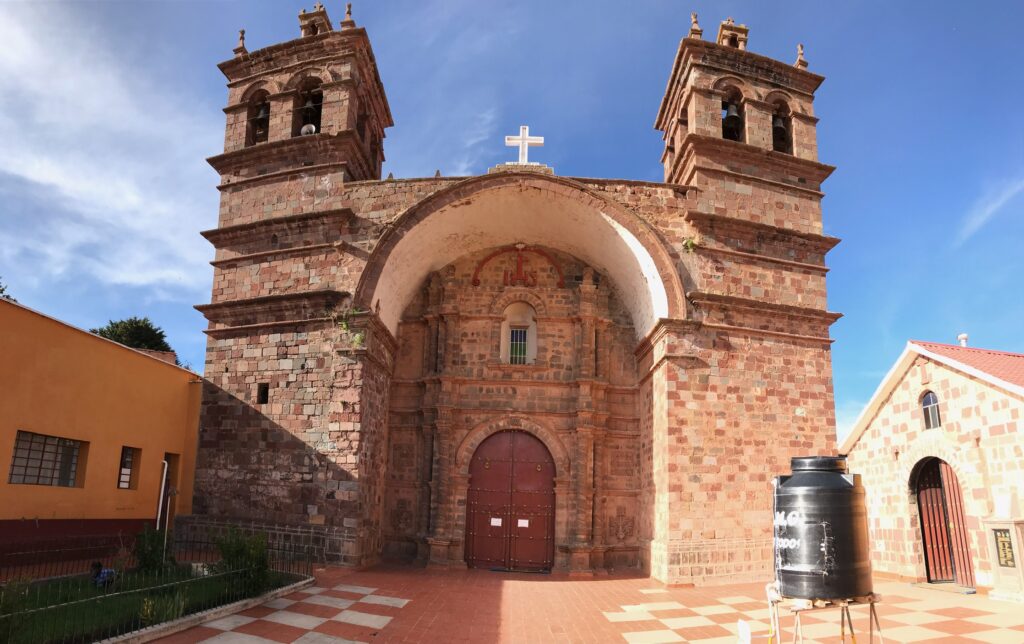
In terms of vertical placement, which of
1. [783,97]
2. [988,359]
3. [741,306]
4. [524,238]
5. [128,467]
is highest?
[783,97]

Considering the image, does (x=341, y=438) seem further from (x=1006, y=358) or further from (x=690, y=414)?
(x=1006, y=358)

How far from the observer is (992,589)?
10.1 meters

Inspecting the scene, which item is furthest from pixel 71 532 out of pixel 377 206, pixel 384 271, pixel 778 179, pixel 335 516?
pixel 778 179

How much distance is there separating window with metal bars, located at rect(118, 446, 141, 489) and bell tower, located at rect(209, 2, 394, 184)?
6.25 meters

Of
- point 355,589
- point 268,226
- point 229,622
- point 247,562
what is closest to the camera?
point 229,622

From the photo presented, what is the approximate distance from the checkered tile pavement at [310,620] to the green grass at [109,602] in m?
0.35

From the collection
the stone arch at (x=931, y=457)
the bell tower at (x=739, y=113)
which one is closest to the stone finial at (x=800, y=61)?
the bell tower at (x=739, y=113)

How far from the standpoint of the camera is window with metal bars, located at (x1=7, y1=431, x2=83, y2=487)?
33.5ft

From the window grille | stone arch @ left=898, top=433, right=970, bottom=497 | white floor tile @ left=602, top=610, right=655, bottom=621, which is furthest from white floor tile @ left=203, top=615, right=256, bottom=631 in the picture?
stone arch @ left=898, top=433, right=970, bottom=497

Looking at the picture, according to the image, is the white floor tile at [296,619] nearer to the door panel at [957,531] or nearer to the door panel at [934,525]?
the door panel at [957,531]

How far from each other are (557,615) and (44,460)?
28.0 ft

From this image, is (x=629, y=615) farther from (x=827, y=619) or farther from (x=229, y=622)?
(x=229, y=622)

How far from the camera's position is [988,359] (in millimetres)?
11656

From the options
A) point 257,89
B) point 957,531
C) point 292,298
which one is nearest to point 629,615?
point 957,531
